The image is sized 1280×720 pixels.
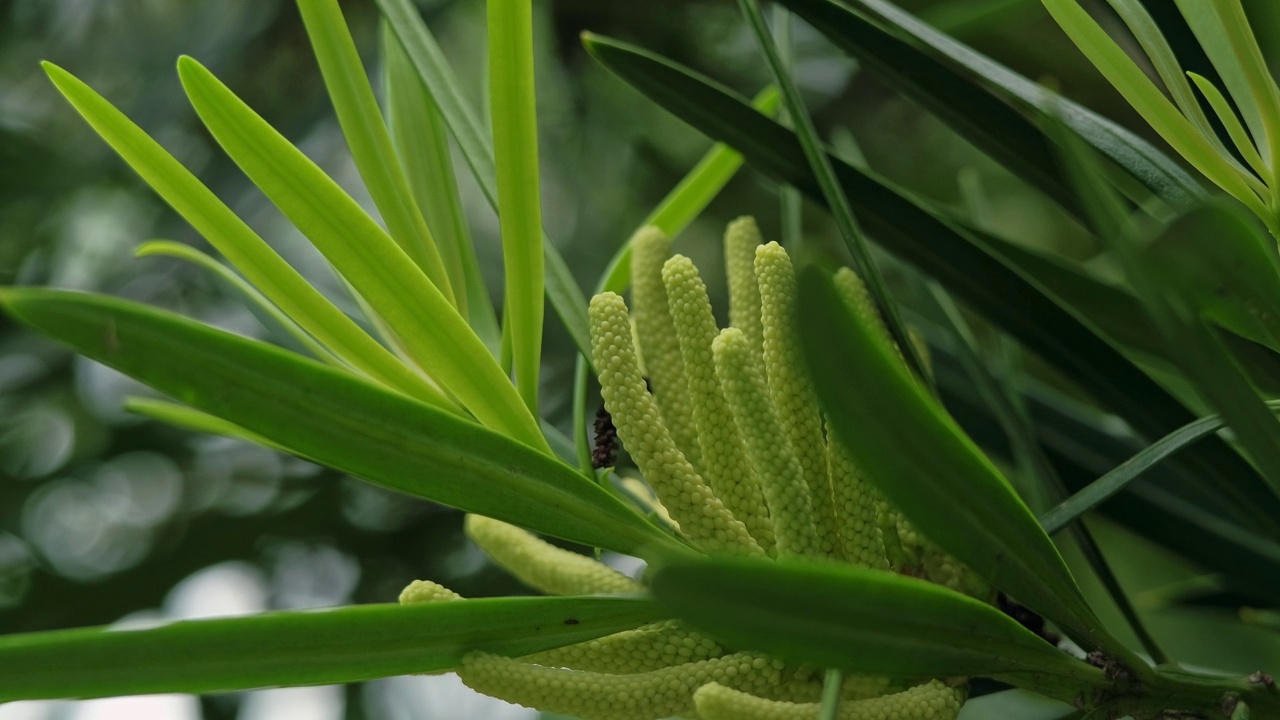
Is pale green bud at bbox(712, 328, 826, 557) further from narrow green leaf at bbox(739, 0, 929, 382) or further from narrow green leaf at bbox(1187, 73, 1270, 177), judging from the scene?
narrow green leaf at bbox(1187, 73, 1270, 177)

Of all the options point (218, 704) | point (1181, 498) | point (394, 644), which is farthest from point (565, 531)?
point (218, 704)

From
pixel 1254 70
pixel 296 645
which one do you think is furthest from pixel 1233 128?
pixel 296 645

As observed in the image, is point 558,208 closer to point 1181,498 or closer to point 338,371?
point 1181,498

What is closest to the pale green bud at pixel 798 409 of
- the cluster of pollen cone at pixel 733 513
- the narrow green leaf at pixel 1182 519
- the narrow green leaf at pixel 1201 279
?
the cluster of pollen cone at pixel 733 513

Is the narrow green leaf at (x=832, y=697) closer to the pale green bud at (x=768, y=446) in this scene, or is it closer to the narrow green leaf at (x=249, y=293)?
the pale green bud at (x=768, y=446)

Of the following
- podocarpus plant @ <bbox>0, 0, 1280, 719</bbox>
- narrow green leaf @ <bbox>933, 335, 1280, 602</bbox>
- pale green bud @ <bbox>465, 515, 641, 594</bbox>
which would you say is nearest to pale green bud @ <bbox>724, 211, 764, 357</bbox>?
podocarpus plant @ <bbox>0, 0, 1280, 719</bbox>
